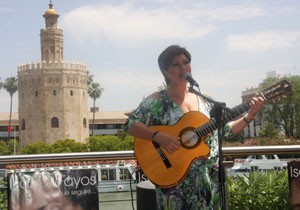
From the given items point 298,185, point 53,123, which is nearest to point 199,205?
point 298,185

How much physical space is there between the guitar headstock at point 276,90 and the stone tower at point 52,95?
208ft

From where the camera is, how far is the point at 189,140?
273 centimetres

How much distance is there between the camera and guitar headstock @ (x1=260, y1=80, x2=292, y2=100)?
9.01ft

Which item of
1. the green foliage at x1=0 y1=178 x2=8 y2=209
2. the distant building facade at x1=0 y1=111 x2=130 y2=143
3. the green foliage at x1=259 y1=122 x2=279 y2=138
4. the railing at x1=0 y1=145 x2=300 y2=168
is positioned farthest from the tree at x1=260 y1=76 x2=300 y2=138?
the green foliage at x1=0 y1=178 x2=8 y2=209

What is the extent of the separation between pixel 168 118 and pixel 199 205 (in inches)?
20.1

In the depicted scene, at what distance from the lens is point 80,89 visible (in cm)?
6912

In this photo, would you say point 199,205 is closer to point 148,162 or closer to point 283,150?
point 148,162

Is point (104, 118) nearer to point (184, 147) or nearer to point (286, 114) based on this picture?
point (286, 114)

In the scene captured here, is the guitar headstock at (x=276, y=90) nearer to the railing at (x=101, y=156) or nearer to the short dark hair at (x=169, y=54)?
the short dark hair at (x=169, y=54)

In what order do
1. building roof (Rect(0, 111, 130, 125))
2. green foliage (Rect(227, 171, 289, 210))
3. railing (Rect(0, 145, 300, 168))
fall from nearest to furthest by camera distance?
railing (Rect(0, 145, 300, 168)) < green foliage (Rect(227, 171, 289, 210)) < building roof (Rect(0, 111, 130, 125))

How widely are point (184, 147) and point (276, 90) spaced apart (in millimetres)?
595

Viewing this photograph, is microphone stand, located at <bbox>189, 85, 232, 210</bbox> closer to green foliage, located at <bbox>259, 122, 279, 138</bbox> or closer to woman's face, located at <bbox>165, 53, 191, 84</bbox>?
woman's face, located at <bbox>165, 53, 191, 84</bbox>

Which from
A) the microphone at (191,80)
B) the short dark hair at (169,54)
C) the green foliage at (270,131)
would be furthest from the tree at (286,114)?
the microphone at (191,80)

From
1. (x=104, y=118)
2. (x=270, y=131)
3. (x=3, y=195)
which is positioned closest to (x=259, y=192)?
(x=3, y=195)
